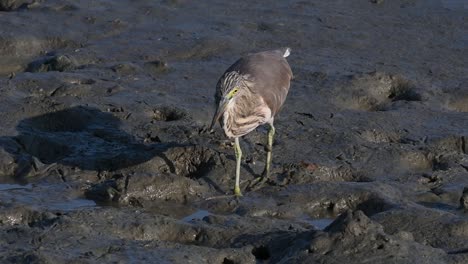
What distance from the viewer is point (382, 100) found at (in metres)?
11.5

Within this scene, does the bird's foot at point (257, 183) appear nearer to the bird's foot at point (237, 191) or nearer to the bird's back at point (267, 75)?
the bird's foot at point (237, 191)

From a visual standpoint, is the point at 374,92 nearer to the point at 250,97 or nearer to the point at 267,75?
the point at 267,75

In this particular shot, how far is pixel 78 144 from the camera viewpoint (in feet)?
32.8

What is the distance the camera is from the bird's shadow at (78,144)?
9.66 meters

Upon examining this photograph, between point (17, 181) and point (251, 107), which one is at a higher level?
point (251, 107)

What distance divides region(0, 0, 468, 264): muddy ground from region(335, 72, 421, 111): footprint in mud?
17 mm

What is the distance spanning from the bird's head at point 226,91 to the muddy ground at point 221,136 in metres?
0.71

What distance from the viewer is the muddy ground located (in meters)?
7.70

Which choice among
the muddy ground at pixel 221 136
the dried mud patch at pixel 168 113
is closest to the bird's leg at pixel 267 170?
the muddy ground at pixel 221 136

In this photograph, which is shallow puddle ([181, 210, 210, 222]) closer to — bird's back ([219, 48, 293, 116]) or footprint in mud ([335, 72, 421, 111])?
bird's back ([219, 48, 293, 116])

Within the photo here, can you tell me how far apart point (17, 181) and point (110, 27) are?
4280 mm

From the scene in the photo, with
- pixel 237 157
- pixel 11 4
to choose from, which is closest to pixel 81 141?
pixel 237 157

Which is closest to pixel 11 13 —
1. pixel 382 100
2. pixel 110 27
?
pixel 110 27

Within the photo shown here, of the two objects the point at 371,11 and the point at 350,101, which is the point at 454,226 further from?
the point at 371,11
